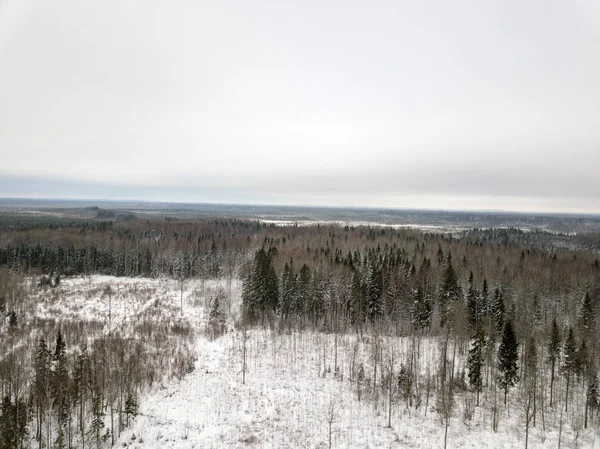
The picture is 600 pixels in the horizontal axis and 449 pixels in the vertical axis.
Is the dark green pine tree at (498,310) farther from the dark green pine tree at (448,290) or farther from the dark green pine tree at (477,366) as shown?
the dark green pine tree at (477,366)

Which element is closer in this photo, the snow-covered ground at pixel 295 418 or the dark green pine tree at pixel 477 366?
the snow-covered ground at pixel 295 418

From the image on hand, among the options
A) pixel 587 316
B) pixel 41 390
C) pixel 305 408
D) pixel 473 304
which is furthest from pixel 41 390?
pixel 587 316

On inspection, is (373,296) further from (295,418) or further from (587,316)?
(295,418)

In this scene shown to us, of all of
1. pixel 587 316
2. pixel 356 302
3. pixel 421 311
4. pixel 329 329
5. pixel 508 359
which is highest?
pixel 587 316

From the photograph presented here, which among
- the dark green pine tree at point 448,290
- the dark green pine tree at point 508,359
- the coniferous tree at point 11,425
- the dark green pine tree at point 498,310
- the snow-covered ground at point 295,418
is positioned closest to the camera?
the coniferous tree at point 11,425

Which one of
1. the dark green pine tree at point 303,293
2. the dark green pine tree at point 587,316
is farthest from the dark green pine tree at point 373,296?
the dark green pine tree at point 587,316

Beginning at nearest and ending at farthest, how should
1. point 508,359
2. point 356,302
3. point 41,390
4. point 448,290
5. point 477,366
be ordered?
point 41,390 → point 477,366 → point 508,359 → point 448,290 → point 356,302
